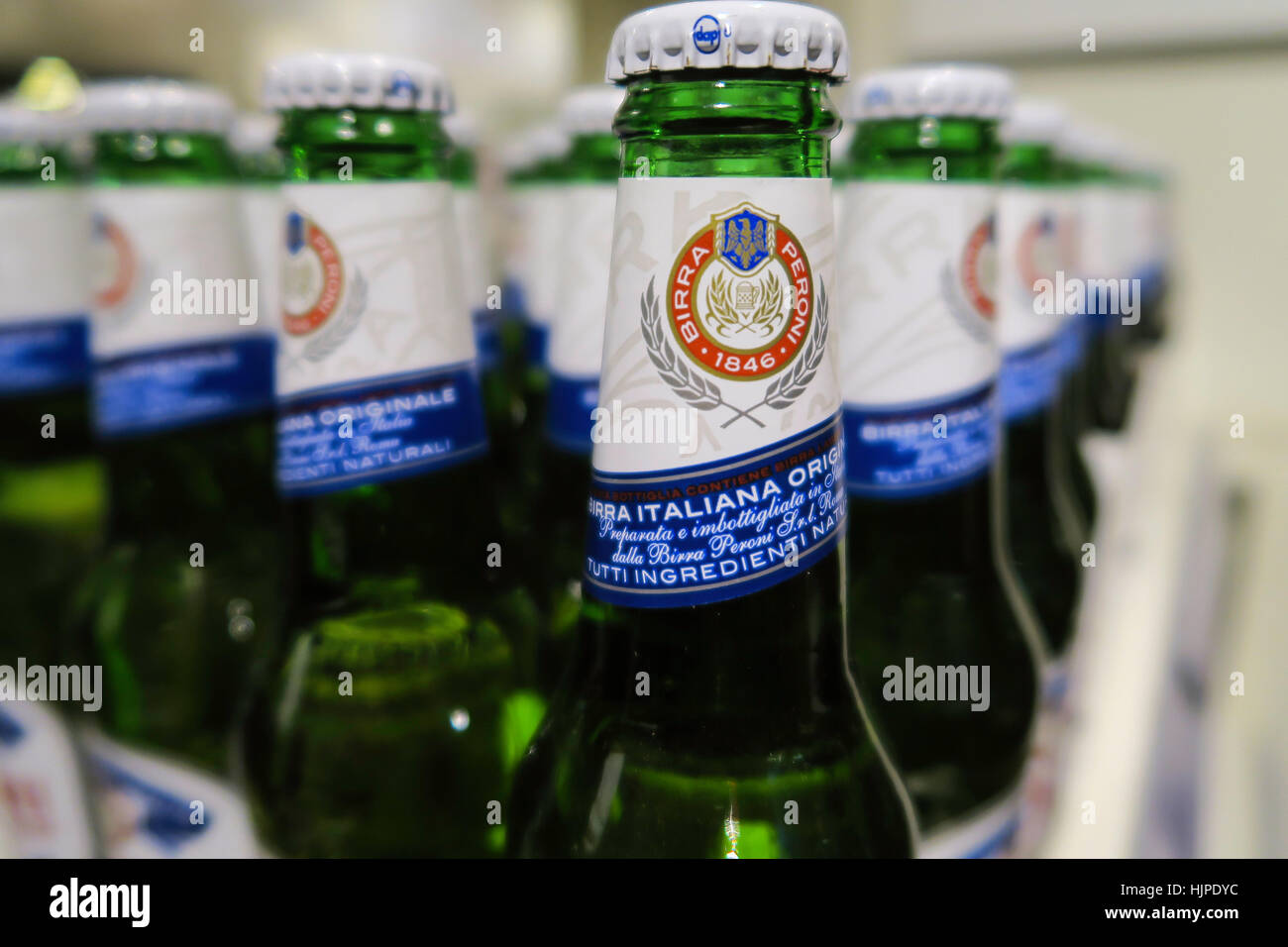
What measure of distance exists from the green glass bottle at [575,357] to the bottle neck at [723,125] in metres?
0.21

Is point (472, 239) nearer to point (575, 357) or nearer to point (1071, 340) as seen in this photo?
point (575, 357)

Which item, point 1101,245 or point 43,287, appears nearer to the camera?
point 43,287

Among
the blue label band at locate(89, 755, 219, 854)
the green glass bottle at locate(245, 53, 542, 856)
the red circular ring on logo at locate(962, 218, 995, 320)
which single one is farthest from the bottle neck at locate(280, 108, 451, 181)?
the blue label band at locate(89, 755, 219, 854)

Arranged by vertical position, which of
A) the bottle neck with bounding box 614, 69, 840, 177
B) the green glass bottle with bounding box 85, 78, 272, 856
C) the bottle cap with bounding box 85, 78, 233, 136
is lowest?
the green glass bottle with bounding box 85, 78, 272, 856

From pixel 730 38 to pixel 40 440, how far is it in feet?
2.83

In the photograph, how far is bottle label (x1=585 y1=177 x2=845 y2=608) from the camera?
1.45 feet

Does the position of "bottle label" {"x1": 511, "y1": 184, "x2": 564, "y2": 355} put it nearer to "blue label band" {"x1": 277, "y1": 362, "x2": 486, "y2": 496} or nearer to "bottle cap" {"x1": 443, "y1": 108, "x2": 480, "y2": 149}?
"bottle cap" {"x1": 443, "y1": 108, "x2": 480, "y2": 149}

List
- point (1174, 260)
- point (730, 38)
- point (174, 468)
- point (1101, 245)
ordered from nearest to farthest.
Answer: point (730, 38) → point (174, 468) → point (1101, 245) → point (1174, 260)

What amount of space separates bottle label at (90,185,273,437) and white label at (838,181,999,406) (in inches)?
18.1

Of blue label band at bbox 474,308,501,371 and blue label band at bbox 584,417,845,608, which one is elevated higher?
blue label band at bbox 474,308,501,371

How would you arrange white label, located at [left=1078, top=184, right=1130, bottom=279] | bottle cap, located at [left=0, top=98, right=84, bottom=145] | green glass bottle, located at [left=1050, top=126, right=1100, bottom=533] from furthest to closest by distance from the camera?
white label, located at [left=1078, top=184, right=1130, bottom=279], green glass bottle, located at [left=1050, top=126, right=1100, bottom=533], bottle cap, located at [left=0, top=98, right=84, bottom=145]

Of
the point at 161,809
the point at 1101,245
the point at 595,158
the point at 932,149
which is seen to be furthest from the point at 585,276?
the point at 1101,245

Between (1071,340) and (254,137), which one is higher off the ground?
(254,137)

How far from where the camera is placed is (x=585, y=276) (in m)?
0.71
